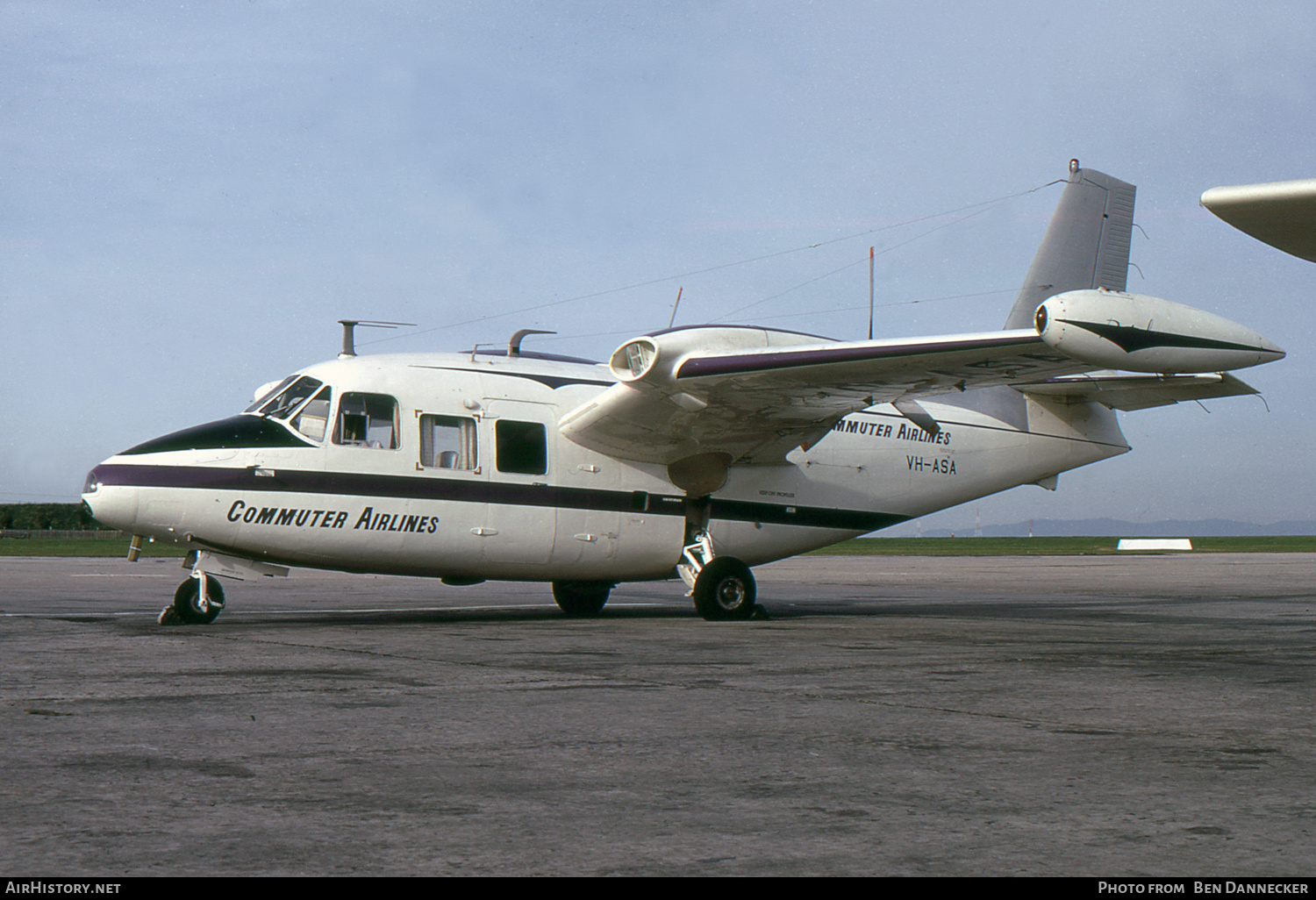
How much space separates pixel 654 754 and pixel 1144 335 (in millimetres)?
7526

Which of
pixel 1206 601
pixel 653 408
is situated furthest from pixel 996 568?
pixel 653 408

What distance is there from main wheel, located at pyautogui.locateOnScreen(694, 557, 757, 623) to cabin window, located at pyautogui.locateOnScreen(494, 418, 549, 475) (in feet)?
7.53

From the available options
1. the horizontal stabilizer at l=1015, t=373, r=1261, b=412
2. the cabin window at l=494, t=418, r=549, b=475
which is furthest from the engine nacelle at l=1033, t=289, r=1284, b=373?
the cabin window at l=494, t=418, r=549, b=475

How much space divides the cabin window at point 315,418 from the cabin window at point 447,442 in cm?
104

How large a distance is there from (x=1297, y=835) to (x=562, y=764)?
2565 mm

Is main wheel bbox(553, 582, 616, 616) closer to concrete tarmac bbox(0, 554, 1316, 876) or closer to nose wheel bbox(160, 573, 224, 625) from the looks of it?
concrete tarmac bbox(0, 554, 1316, 876)

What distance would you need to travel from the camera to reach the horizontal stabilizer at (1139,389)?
48.2ft

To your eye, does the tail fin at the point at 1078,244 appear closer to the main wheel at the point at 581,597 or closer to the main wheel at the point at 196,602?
Answer: the main wheel at the point at 581,597

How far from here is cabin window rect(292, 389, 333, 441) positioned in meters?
12.4

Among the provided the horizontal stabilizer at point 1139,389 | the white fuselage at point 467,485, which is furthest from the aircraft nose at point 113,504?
the horizontal stabilizer at point 1139,389

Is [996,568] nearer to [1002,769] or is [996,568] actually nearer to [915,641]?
[915,641]

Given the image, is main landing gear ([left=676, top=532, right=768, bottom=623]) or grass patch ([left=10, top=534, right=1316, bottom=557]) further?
grass patch ([left=10, top=534, right=1316, bottom=557])

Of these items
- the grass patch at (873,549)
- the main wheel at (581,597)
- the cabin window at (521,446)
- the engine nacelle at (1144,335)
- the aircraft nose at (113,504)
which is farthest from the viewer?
the grass patch at (873,549)
